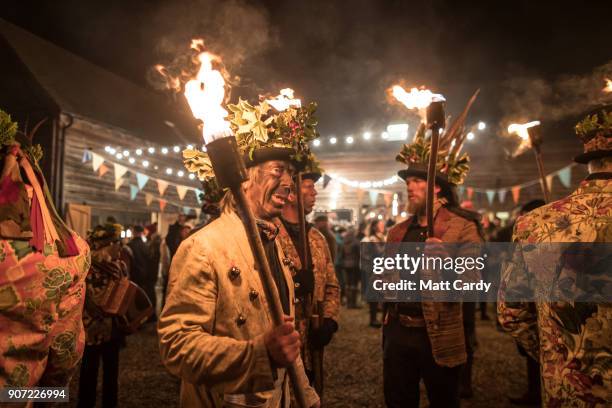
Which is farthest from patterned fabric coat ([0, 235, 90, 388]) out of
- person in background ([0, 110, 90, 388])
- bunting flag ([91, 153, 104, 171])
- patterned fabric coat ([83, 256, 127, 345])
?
bunting flag ([91, 153, 104, 171])

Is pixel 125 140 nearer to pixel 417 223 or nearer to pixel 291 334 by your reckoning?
pixel 417 223

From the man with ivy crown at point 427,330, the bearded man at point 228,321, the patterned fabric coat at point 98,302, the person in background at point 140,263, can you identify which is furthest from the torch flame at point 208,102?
the person in background at point 140,263

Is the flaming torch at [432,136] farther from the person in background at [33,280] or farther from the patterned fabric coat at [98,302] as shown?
the patterned fabric coat at [98,302]

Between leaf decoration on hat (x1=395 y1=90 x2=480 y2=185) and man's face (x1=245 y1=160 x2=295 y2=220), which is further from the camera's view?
leaf decoration on hat (x1=395 y1=90 x2=480 y2=185)

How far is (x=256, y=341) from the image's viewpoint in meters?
1.79

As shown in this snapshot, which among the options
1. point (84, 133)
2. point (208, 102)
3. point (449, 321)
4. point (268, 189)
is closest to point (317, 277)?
point (449, 321)

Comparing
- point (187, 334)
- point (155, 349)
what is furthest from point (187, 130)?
point (187, 334)

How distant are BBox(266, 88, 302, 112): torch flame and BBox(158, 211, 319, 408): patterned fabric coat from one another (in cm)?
124

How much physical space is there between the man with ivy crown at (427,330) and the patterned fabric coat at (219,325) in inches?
64.4

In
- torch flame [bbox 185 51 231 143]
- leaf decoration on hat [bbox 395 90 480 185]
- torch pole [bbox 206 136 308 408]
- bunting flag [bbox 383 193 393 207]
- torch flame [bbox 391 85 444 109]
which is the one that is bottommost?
torch pole [bbox 206 136 308 408]

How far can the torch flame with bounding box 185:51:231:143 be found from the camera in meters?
1.70

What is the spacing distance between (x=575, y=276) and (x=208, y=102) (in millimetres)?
2374

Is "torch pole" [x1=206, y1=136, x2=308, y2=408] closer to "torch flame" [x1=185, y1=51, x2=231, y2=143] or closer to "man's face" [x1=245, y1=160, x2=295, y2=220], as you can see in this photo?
"torch flame" [x1=185, y1=51, x2=231, y2=143]

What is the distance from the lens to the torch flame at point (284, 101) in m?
3.16
